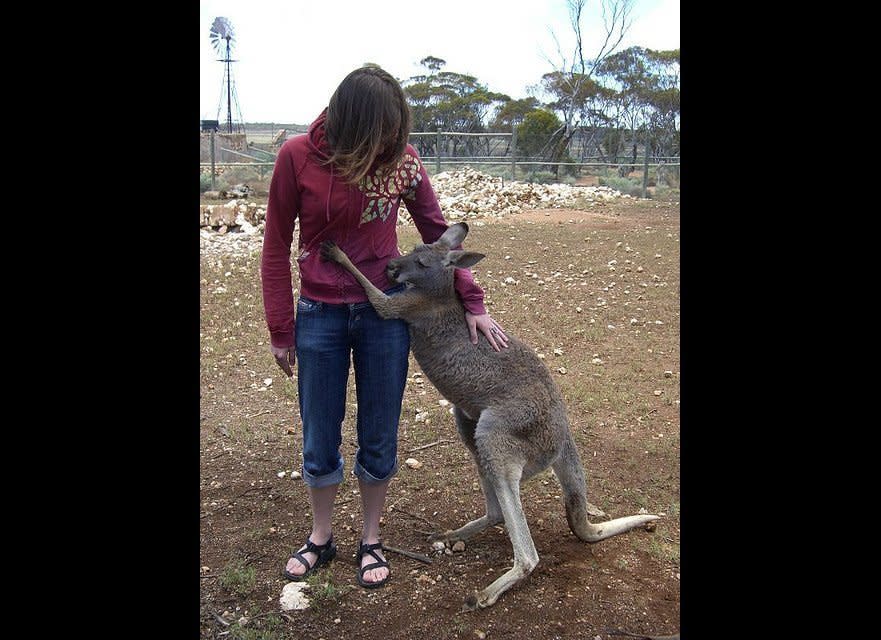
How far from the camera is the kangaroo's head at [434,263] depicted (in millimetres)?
3250

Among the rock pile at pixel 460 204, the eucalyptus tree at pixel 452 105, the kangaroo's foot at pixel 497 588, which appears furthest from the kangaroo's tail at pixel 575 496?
the eucalyptus tree at pixel 452 105

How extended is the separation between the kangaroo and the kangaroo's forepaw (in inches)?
12.1

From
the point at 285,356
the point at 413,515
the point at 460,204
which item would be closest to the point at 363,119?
the point at 285,356

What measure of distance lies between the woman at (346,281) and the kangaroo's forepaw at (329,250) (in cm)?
3

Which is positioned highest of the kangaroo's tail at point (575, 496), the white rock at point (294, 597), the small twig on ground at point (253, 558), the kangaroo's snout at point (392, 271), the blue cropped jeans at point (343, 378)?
the kangaroo's snout at point (392, 271)

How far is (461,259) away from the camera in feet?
10.8

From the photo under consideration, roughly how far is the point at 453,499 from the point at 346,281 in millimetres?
1656

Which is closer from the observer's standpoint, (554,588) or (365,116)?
(365,116)

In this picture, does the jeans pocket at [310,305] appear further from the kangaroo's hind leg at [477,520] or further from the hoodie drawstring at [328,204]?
the kangaroo's hind leg at [477,520]

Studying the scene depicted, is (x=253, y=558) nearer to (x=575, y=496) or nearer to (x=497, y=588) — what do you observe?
(x=497, y=588)
